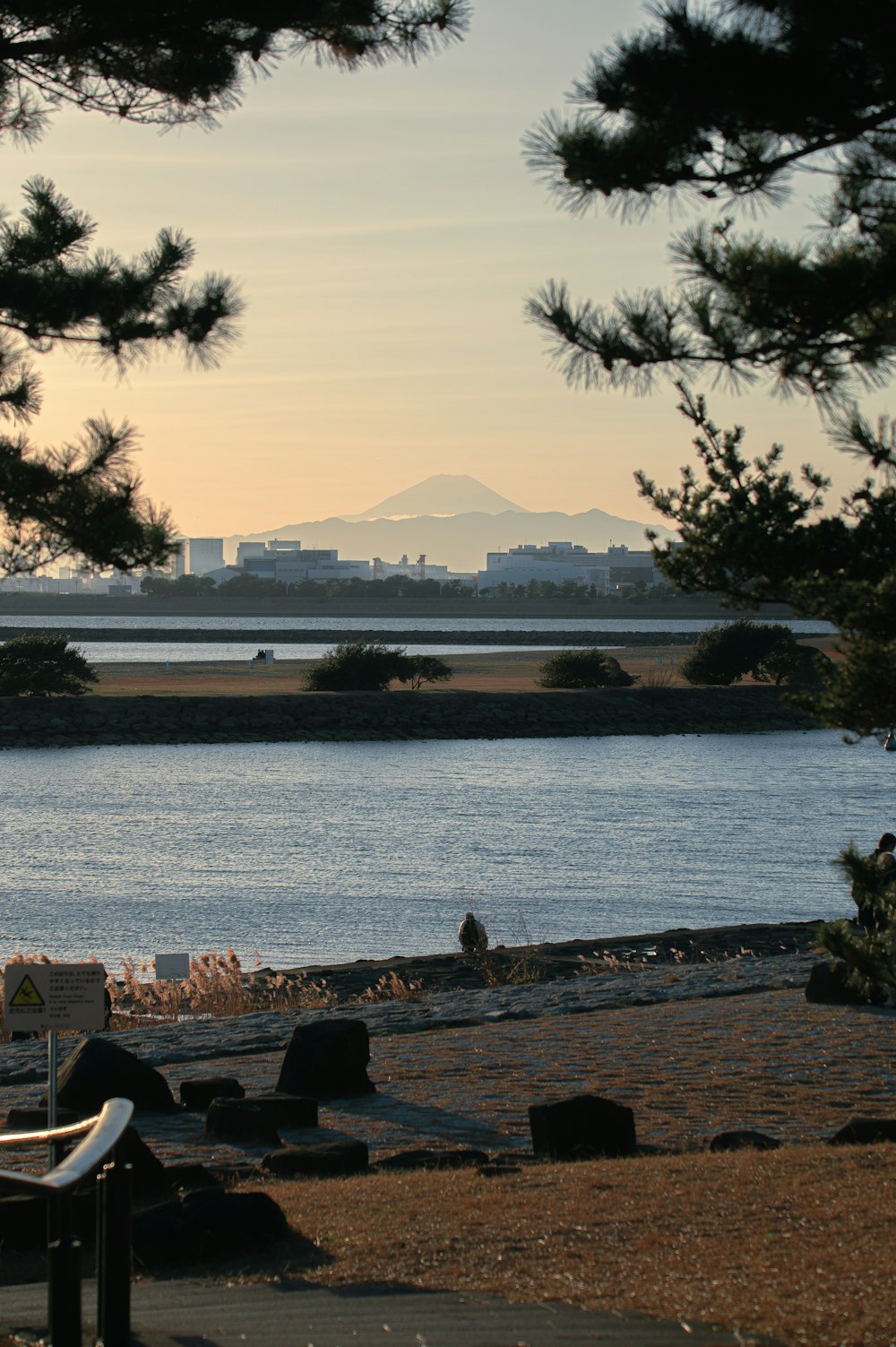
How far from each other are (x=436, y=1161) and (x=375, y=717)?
51.0 m

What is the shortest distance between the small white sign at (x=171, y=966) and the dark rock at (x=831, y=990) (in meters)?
6.15

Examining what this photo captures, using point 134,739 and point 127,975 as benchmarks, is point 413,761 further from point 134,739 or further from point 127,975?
point 127,975

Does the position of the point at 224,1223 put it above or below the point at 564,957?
above

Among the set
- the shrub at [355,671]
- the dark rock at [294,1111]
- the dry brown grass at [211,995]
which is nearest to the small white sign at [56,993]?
the dark rock at [294,1111]

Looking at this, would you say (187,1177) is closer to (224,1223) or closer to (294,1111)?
(224,1223)

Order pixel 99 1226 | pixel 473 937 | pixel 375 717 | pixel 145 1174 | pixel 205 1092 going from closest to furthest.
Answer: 1. pixel 99 1226
2. pixel 145 1174
3. pixel 205 1092
4. pixel 473 937
5. pixel 375 717

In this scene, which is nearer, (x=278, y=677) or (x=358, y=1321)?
(x=358, y=1321)

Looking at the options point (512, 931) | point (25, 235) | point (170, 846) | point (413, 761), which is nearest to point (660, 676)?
point (413, 761)

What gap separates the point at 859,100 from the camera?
718cm

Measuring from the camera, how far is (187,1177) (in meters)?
7.67

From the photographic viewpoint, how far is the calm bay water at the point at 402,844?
862 inches

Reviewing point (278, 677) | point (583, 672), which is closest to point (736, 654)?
point (583, 672)

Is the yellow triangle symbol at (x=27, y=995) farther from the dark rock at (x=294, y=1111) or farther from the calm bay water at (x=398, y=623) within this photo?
the calm bay water at (x=398, y=623)

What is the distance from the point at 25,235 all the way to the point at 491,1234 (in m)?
6.98
